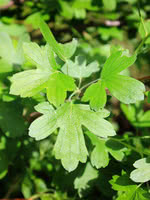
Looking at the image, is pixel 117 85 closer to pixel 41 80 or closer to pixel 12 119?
pixel 41 80

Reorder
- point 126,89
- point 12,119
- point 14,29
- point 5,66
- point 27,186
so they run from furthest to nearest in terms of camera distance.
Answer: point 14,29, point 27,186, point 5,66, point 12,119, point 126,89

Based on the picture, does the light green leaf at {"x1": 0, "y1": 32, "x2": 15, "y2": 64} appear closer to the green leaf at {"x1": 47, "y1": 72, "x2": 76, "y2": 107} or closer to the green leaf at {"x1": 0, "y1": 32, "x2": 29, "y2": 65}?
the green leaf at {"x1": 0, "y1": 32, "x2": 29, "y2": 65}

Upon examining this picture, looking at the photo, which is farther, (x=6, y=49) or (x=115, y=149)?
(x=6, y=49)

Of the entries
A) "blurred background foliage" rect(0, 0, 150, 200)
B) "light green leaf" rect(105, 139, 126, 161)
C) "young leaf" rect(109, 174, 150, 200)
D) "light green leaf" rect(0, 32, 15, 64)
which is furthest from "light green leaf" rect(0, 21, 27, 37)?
"young leaf" rect(109, 174, 150, 200)

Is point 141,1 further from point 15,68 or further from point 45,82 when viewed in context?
point 45,82

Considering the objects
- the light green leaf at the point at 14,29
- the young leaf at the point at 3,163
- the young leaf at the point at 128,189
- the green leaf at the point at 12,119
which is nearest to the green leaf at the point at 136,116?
the young leaf at the point at 128,189

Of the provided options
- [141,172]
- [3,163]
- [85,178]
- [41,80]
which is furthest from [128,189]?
[3,163]
